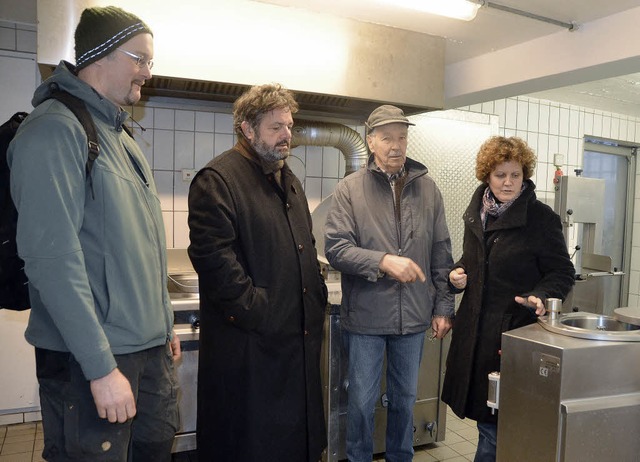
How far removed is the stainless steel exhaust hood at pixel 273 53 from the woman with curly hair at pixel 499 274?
83 centimetres

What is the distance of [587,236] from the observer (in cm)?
378

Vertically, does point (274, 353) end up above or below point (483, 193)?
below

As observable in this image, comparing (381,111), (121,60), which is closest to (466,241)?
(381,111)

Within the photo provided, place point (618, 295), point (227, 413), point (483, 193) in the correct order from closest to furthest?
point (227, 413) → point (483, 193) → point (618, 295)

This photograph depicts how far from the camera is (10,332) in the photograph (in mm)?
2531

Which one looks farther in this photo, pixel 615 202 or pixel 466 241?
pixel 615 202

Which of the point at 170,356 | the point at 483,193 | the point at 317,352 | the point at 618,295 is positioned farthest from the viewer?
the point at 618,295

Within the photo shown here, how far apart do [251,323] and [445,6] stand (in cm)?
138

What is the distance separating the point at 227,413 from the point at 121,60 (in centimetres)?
102

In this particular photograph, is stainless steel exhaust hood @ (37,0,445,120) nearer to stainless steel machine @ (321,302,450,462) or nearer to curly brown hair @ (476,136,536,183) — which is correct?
curly brown hair @ (476,136,536,183)

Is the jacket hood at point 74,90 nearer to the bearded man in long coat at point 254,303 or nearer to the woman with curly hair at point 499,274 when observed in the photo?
the bearded man in long coat at point 254,303

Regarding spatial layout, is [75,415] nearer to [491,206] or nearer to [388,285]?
[388,285]

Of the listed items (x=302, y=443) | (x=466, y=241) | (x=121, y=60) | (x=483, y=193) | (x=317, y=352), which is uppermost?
(x=121, y=60)

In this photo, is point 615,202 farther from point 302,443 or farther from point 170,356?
point 170,356
